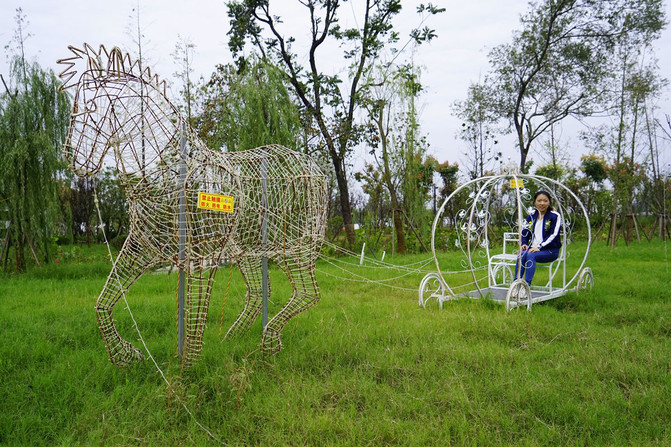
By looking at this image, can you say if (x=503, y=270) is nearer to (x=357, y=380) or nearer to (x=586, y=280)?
(x=586, y=280)

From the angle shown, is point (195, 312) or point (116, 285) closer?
point (116, 285)

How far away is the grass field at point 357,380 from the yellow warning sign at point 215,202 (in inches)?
44.9

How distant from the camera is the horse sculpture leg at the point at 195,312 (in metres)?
3.24

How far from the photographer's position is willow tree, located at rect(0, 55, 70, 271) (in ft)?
23.0

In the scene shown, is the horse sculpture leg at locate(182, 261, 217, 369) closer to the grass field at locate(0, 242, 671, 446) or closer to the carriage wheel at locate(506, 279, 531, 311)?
the grass field at locate(0, 242, 671, 446)

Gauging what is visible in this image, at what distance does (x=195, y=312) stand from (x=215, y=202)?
2.89 ft

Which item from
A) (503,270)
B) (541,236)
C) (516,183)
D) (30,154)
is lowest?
(503,270)

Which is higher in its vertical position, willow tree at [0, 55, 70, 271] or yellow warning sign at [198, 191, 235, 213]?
willow tree at [0, 55, 70, 271]

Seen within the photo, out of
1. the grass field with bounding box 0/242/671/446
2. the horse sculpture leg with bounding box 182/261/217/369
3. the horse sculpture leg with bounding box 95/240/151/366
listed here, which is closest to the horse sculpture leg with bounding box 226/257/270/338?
the grass field with bounding box 0/242/671/446

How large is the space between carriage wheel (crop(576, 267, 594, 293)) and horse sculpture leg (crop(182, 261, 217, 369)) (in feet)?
16.5

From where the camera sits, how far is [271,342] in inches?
151

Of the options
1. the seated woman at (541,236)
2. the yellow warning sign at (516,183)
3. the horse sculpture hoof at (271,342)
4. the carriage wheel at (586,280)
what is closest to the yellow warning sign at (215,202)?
the horse sculpture hoof at (271,342)

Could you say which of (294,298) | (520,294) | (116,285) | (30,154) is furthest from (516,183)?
(30,154)

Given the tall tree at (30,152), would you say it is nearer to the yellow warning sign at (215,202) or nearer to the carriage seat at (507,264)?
the yellow warning sign at (215,202)
